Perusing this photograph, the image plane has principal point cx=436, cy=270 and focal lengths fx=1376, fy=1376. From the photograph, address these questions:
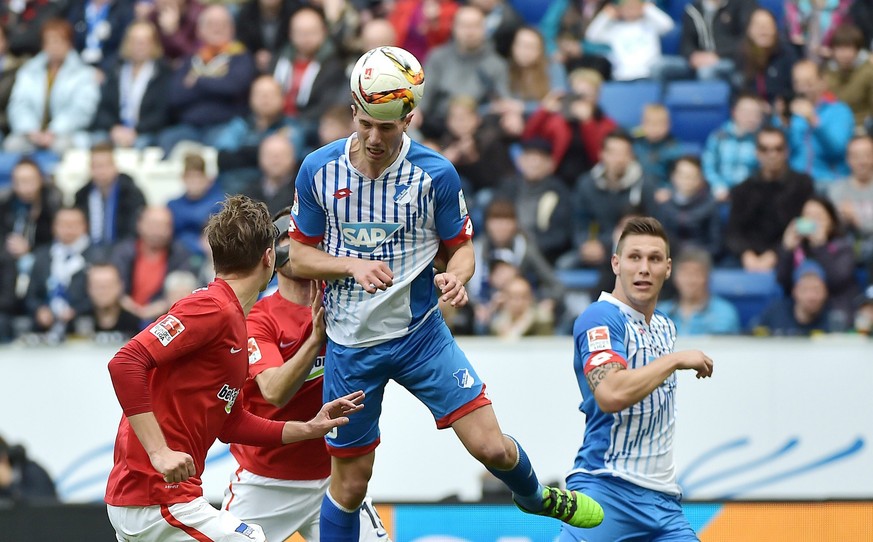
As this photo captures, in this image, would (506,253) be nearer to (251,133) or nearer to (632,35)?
(251,133)

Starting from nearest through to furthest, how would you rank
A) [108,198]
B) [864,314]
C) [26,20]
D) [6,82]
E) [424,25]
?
[864,314] < [108,198] < [424,25] < [6,82] < [26,20]

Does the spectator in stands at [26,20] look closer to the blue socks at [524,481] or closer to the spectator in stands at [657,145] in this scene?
the spectator in stands at [657,145]

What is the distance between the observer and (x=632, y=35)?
13414mm

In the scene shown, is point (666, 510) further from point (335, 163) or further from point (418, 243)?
point (335, 163)

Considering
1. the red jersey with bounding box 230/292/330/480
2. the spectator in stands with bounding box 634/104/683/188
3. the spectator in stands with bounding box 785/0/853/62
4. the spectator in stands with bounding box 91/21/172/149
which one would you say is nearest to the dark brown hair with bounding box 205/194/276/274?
the red jersey with bounding box 230/292/330/480

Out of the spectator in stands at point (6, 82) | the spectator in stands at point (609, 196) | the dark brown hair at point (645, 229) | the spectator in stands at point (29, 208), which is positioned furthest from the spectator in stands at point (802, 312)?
the spectator in stands at point (6, 82)

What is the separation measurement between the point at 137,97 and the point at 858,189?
7046 mm

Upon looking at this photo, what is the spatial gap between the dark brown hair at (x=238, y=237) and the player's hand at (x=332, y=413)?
0.69m

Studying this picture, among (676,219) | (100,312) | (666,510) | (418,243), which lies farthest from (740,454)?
(100,312)

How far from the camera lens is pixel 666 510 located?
6.20m

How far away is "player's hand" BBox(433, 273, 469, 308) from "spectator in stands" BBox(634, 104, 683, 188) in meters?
6.58

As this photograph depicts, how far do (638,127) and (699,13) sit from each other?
141 cm

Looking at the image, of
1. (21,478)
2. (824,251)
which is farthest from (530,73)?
(21,478)

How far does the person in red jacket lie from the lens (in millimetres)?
5238
